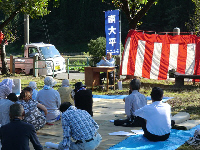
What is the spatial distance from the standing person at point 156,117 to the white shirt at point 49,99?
2.47 m

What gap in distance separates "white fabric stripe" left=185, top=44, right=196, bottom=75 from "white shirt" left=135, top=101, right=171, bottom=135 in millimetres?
8243

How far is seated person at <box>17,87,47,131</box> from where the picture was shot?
24.5 feet

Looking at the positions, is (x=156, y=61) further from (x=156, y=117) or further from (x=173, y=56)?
(x=156, y=117)

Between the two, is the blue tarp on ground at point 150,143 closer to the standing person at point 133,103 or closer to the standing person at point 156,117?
the standing person at point 156,117

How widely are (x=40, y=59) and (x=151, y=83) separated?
785cm

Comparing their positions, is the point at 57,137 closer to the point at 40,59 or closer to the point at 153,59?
the point at 153,59

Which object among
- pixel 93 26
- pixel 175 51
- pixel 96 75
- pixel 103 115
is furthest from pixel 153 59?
pixel 93 26

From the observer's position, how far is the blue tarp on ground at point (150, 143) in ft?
21.8

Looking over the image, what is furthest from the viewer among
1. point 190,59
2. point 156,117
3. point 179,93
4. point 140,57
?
point 140,57

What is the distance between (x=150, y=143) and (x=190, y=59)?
28.3 ft

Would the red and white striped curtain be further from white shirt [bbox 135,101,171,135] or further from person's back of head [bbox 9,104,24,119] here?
person's back of head [bbox 9,104,24,119]

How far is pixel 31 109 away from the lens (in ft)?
25.0

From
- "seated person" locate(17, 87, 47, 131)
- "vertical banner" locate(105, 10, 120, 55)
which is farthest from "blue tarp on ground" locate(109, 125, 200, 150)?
"vertical banner" locate(105, 10, 120, 55)

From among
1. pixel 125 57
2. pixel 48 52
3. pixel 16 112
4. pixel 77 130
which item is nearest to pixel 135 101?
pixel 77 130
